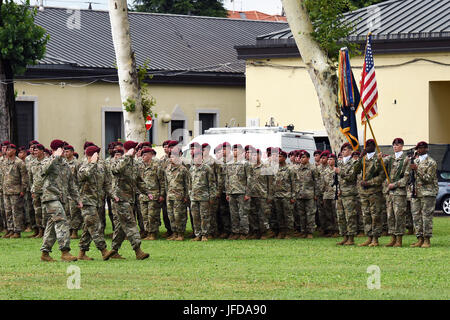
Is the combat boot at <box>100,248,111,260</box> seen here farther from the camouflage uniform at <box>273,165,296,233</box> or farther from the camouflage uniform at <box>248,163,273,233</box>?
the camouflage uniform at <box>273,165,296,233</box>

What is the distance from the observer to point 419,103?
36312 millimetres

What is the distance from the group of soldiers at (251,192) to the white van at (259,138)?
63 cm

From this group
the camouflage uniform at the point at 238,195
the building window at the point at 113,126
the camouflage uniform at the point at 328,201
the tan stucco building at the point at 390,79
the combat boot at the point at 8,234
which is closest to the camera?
the camouflage uniform at the point at 238,195

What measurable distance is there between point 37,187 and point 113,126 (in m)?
20.0

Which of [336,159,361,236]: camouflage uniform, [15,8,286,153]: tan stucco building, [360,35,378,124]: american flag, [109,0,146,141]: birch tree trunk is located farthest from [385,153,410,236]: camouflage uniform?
[15,8,286,153]: tan stucco building

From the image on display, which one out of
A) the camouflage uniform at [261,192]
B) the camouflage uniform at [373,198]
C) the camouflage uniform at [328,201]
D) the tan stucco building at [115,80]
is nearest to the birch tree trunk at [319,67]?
the camouflage uniform at [328,201]

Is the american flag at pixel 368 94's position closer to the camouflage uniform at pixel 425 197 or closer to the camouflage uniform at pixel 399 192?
the camouflage uniform at pixel 399 192

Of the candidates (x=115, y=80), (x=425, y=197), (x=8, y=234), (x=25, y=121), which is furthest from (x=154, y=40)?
(x=425, y=197)

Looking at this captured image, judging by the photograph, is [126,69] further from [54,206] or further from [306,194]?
[54,206]

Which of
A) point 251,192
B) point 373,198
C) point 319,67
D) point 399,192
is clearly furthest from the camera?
point 319,67

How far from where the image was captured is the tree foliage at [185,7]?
2459 inches

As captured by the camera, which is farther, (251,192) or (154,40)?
(154,40)

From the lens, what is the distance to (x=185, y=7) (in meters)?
62.2
